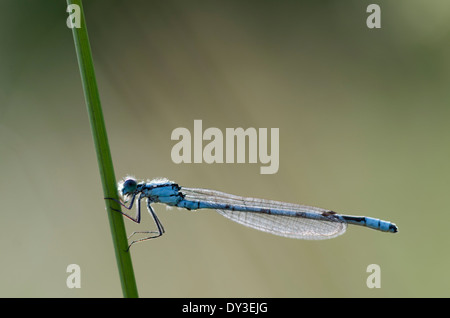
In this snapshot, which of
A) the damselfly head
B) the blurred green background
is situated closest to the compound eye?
the damselfly head

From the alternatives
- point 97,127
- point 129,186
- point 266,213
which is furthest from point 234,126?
point 97,127

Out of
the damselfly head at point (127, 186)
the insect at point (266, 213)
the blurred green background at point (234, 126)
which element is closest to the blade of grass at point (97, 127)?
the damselfly head at point (127, 186)

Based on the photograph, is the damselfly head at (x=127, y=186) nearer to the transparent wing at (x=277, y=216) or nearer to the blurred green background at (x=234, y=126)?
the transparent wing at (x=277, y=216)

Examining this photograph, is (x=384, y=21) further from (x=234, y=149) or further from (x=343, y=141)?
(x=234, y=149)

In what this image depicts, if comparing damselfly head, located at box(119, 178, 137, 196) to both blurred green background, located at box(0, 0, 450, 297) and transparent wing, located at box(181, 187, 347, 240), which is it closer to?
transparent wing, located at box(181, 187, 347, 240)

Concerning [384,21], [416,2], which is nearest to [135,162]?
[384,21]

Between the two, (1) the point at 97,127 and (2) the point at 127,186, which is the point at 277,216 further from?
(1) the point at 97,127

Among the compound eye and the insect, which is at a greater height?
the compound eye
